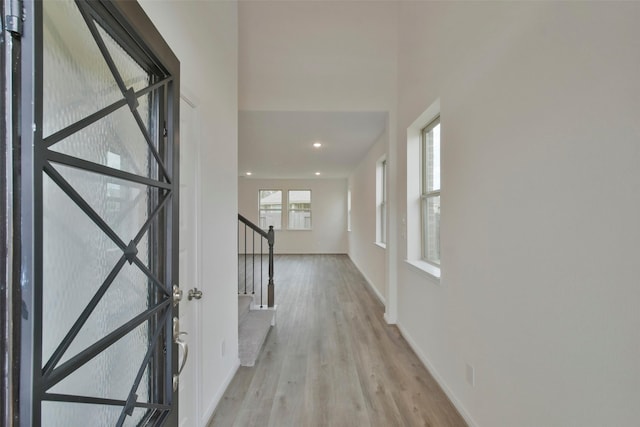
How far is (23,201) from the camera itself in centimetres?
50

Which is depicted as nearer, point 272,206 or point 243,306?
point 243,306

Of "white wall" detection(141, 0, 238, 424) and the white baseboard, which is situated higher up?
"white wall" detection(141, 0, 238, 424)

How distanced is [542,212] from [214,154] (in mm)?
1842

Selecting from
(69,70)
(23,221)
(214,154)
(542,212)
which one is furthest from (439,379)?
(69,70)

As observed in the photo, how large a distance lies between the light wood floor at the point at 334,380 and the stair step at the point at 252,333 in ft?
0.29

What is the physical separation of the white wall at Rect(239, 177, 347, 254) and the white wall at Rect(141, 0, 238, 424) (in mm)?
6848

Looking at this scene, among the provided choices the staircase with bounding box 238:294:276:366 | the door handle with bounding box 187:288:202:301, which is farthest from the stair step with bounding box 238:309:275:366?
the door handle with bounding box 187:288:202:301

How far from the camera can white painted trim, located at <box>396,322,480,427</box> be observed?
1.74 m

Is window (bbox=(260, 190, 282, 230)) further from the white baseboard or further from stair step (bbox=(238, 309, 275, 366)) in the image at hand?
the white baseboard

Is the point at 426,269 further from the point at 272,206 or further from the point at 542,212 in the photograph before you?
the point at 272,206

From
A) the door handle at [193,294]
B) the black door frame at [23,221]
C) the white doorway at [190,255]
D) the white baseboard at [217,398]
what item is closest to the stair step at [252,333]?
the white baseboard at [217,398]

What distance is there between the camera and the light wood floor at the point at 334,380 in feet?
6.00

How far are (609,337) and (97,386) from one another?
161cm

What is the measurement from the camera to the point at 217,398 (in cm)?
193
